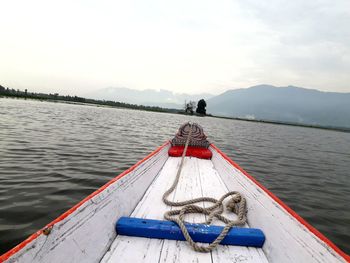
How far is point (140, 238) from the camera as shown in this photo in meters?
2.59

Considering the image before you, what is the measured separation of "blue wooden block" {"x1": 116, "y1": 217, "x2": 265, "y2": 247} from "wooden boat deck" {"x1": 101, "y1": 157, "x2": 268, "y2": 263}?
0.06m

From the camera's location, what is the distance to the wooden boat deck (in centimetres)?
230

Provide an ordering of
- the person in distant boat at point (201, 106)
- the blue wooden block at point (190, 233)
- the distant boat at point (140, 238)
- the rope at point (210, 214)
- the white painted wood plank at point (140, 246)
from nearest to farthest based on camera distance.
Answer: the distant boat at point (140, 238) < the white painted wood plank at point (140, 246) < the rope at point (210, 214) < the blue wooden block at point (190, 233) < the person in distant boat at point (201, 106)

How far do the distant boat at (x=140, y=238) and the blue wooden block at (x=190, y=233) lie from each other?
58mm

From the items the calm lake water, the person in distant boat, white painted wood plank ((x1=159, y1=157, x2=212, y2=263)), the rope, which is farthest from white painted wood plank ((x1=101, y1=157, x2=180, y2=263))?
the person in distant boat

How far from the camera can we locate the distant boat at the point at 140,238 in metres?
1.77

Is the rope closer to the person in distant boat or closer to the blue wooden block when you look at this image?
the blue wooden block

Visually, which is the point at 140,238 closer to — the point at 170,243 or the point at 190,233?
the point at 170,243

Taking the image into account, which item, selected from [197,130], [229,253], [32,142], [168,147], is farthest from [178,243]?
[32,142]

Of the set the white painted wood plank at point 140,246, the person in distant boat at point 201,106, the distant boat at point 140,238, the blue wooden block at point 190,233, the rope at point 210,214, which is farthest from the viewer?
the person in distant boat at point 201,106

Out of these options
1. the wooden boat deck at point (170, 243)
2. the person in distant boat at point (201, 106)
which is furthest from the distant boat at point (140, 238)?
the person in distant boat at point (201, 106)

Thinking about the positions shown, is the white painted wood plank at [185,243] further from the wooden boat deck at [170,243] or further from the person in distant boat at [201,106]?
the person in distant boat at [201,106]

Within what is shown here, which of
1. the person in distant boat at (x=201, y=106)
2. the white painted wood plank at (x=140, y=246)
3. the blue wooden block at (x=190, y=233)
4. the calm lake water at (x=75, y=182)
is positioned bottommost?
the calm lake water at (x=75, y=182)

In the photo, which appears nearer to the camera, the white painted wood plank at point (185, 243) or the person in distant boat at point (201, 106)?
the white painted wood plank at point (185, 243)
